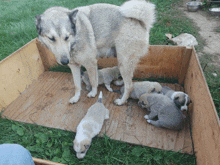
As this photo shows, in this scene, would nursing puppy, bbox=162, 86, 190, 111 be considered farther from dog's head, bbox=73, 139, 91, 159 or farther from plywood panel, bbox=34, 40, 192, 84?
dog's head, bbox=73, 139, 91, 159

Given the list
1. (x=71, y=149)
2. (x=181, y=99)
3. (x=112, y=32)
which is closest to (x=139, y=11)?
(x=112, y=32)

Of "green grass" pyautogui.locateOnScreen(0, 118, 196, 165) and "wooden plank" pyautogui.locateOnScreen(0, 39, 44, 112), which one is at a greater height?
"wooden plank" pyautogui.locateOnScreen(0, 39, 44, 112)

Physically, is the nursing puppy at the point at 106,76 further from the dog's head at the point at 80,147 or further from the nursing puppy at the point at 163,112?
the dog's head at the point at 80,147

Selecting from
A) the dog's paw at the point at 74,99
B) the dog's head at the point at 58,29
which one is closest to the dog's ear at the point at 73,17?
the dog's head at the point at 58,29

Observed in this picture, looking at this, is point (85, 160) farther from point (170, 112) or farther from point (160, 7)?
→ point (160, 7)

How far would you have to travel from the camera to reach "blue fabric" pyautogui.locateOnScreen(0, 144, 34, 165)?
3.37ft

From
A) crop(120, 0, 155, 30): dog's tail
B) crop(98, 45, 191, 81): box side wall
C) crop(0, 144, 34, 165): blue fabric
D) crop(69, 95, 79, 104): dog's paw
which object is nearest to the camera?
crop(0, 144, 34, 165): blue fabric

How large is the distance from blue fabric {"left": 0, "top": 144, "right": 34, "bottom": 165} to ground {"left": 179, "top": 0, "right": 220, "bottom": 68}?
13.2 feet

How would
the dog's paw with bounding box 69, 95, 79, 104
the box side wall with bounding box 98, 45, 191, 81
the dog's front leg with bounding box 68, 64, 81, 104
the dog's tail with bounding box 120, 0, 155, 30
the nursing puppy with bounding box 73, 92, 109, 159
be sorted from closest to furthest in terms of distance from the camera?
the nursing puppy with bounding box 73, 92, 109, 159 → the dog's tail with bounding box 120, 0, 155, 30 → the dog's front leg with bounding box 68, 64, 81, 104 → the dog's paw with bounding box 69, 95, 79, 104 → the box side wall with bounding box 98, 45, 191, 81

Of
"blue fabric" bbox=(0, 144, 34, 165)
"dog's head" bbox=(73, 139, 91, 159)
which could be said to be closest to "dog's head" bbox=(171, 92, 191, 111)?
"dog's head" bbox=(73, 139, 91, 159)

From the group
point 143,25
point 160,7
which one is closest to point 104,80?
point 143,25

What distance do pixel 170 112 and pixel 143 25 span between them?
1.38 meters

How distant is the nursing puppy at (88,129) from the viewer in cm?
194

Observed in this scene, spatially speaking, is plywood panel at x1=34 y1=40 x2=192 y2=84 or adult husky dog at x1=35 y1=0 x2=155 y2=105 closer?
adult husky dog at x1=35 y1=0 x2=155 y2=105
